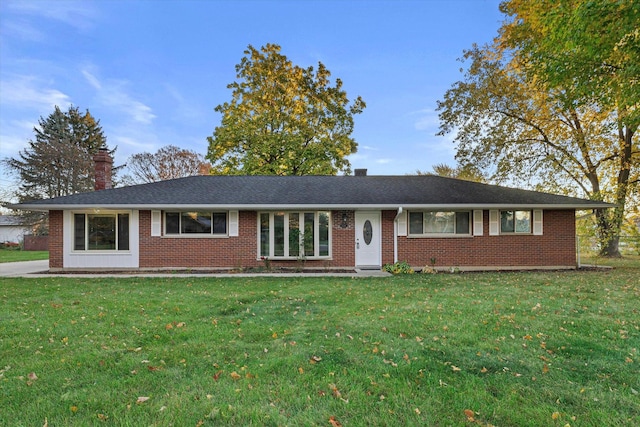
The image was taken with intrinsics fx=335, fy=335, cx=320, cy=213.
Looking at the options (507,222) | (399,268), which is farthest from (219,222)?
(507,222)

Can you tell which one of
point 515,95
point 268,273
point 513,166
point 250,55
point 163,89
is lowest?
point 268,273

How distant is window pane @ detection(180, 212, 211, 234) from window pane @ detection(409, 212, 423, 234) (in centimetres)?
776

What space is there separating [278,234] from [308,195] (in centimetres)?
193

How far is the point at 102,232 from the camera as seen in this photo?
1262cm

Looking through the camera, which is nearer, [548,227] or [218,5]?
[548,227]

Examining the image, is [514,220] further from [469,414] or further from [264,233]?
[469,414]

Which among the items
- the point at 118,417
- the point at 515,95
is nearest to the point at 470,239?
the point at 515,95

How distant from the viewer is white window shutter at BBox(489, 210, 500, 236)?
42.1ft

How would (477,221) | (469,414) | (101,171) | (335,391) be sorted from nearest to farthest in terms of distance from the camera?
(469,414) < (335,391) < (477,221) < (101,171)

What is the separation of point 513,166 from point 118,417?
21.0 meters

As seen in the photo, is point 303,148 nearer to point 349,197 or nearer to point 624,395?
point 349,197

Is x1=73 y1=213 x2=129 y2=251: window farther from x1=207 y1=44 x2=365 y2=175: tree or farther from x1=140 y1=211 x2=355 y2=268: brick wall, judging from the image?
x1=207 y1=44 x2=365 y2=175: tree

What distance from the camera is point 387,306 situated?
21.2 feet

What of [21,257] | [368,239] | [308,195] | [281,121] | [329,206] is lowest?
[21,257]
